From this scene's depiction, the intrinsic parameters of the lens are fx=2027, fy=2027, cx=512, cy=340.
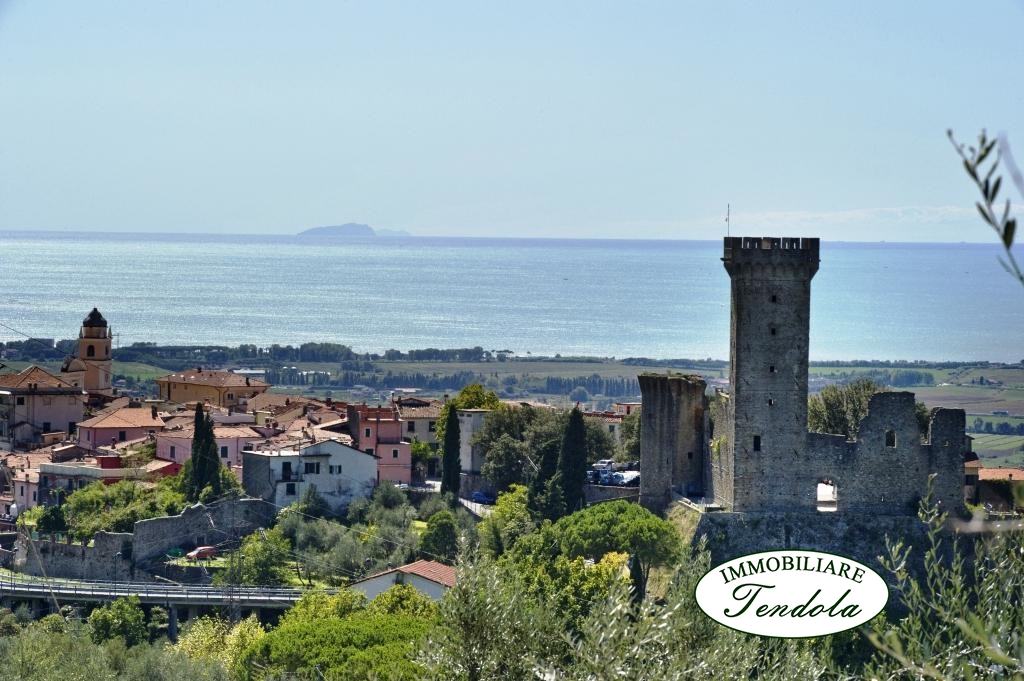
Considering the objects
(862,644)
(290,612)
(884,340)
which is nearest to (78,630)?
(290,612)

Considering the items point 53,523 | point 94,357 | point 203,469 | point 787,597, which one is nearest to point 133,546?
point 53,523

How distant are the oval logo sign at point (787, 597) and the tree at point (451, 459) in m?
23.2

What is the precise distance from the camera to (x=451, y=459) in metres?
42.1

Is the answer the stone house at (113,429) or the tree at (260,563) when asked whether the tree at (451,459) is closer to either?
the tree at (260,563)

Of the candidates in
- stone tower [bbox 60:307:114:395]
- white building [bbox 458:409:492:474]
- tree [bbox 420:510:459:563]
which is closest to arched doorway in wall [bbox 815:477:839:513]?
tree [bbox 420:510:459:563]

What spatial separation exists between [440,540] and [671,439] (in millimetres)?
5294

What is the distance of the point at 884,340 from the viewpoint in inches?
5837

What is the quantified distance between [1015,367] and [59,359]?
5489 cm

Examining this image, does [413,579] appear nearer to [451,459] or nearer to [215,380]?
[451,459]

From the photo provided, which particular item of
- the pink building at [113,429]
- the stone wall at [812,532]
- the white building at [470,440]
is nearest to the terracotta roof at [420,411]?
the white building at [470,440]

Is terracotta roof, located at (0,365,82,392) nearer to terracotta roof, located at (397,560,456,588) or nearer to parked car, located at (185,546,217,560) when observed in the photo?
parked car, located at (185,546,217,560)

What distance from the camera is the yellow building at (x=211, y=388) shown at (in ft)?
184

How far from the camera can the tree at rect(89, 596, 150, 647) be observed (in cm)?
3527

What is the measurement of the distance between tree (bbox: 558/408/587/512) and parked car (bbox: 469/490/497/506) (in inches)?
147
